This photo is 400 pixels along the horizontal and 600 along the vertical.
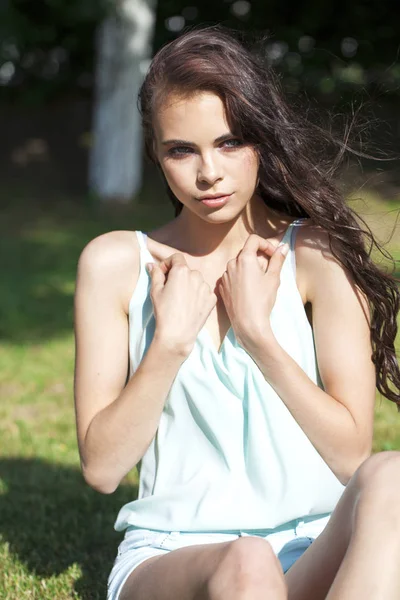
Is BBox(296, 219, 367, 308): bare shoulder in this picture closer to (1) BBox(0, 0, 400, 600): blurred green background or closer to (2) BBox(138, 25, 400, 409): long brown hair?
(2) BBox(138, 25, 400, 409): long brown hair

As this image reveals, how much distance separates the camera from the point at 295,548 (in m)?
2.51

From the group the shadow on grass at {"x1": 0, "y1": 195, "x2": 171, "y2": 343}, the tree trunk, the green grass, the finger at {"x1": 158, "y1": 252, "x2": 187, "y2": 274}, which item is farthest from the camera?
the tree trunk

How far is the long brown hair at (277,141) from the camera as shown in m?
2.50

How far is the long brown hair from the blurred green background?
0.66 ft

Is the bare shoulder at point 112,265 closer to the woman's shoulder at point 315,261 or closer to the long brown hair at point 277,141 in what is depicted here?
the long brown hair at point 277,141

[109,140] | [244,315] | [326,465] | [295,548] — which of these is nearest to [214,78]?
[244,315]

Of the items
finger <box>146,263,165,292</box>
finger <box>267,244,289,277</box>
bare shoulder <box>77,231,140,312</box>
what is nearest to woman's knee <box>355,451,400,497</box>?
finger <box>267,244,289,277</box>

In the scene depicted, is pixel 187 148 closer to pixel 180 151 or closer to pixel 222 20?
pixel 180 151

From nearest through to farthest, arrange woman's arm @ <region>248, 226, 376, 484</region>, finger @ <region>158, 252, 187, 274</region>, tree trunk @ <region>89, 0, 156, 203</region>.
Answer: woman's arm @ <region>248, 226, 376, 484</region> < finger @ <region>158, 252, 187, 274</region> < tree trunk @ <region>89, 0, 156, 203</region>

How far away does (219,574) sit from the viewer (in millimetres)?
2029

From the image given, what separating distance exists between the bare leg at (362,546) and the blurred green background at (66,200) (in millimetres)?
917

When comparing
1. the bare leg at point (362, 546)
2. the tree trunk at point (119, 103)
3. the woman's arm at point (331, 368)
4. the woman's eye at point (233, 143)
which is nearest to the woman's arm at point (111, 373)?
the woman's arm at point (331, 368)

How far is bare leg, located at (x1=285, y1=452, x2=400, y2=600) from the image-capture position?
1950 mm

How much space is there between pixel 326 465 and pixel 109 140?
482 inches
